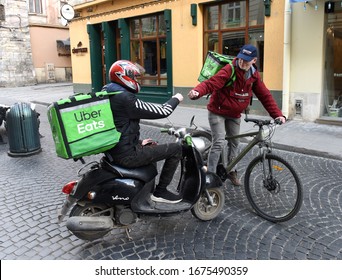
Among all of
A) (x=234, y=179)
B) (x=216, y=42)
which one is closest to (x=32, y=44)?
(x=216, y=42)

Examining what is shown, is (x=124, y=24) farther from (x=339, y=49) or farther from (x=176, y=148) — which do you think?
(x=176, y=148)

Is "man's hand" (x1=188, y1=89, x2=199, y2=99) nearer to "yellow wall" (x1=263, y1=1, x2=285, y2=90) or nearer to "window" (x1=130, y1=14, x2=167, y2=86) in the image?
"yellow wall" (x1=263, y1=1, x2=285, y2=90)

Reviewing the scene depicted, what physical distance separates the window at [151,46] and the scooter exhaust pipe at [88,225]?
9670 mm

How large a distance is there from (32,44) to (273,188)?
26.2 metres

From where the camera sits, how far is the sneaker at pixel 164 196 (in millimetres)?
3574

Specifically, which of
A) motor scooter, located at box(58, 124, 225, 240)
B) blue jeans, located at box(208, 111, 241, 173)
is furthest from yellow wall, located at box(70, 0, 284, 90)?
motor scooter, located at box(58, 124, 225, 240)

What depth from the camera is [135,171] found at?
3.33 metres

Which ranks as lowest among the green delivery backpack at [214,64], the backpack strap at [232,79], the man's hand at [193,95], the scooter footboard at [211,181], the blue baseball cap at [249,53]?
the scooter footboard at [211,181]

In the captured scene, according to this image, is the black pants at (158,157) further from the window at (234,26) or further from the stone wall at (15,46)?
the stone wall at (15,46)

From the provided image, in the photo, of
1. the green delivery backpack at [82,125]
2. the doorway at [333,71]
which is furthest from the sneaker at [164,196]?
the doorway at [333,71]

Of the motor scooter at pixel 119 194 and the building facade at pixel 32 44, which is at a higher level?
the building facade at pixel 32 44

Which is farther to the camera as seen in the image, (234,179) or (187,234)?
(234,179)

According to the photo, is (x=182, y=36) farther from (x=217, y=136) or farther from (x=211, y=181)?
(x=211, y=181)

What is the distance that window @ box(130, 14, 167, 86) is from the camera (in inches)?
505
